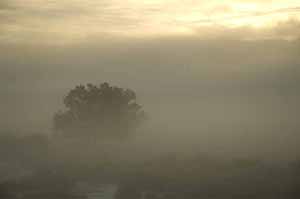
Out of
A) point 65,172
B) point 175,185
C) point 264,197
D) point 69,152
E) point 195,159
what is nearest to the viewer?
point 264,197

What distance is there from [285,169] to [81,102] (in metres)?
42.1

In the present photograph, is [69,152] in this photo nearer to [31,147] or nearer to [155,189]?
[31,147]

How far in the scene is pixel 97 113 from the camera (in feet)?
278

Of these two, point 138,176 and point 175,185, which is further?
point 138,176

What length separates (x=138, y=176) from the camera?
170 ft

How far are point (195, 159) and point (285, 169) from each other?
12.7 meters

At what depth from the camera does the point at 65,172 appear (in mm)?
56312

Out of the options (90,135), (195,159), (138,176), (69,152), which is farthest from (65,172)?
(90,135)

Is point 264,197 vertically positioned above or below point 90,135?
below

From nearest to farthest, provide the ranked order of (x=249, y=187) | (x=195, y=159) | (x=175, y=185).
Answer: (x=249, y=187) → (x=175, y=185) → (x=195, y=159)

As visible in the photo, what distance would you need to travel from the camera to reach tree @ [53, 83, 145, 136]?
3317 inches

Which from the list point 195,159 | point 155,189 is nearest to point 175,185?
point 155,189

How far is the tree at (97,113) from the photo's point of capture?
3317 inches

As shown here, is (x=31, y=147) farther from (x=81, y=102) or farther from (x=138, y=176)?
(x=138, y=176)
